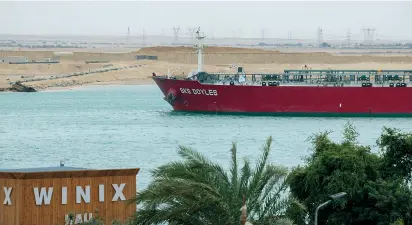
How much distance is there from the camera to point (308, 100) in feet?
192

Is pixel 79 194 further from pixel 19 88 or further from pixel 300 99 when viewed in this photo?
pixel 19 88

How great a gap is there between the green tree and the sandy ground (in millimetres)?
73276

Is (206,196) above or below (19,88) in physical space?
above

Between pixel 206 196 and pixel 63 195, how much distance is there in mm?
2881

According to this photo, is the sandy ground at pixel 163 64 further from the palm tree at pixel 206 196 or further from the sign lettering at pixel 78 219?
the palm tree at pixel 206 196

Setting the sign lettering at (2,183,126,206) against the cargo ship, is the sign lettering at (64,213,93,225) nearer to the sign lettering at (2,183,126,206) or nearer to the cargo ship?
the sign lettering at (2,183,126,206)

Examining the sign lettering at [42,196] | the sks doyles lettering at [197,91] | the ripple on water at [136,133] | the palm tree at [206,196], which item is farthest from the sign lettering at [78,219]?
the sks doyles lettering at [197,91]

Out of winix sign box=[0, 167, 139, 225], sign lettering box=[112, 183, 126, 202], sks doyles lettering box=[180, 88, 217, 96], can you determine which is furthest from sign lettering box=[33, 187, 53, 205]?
sks doyles lettering box=[180, 88, 217, 96]

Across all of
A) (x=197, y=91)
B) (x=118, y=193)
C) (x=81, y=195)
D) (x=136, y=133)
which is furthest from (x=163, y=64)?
(x=81, y=195)

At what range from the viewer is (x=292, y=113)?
58500mm

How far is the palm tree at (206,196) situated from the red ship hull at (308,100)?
139 ft

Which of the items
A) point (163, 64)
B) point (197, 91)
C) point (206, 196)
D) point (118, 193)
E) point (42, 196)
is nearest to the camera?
point (206, 196)

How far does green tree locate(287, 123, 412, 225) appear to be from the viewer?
20484 millimetres

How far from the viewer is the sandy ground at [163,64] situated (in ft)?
345
